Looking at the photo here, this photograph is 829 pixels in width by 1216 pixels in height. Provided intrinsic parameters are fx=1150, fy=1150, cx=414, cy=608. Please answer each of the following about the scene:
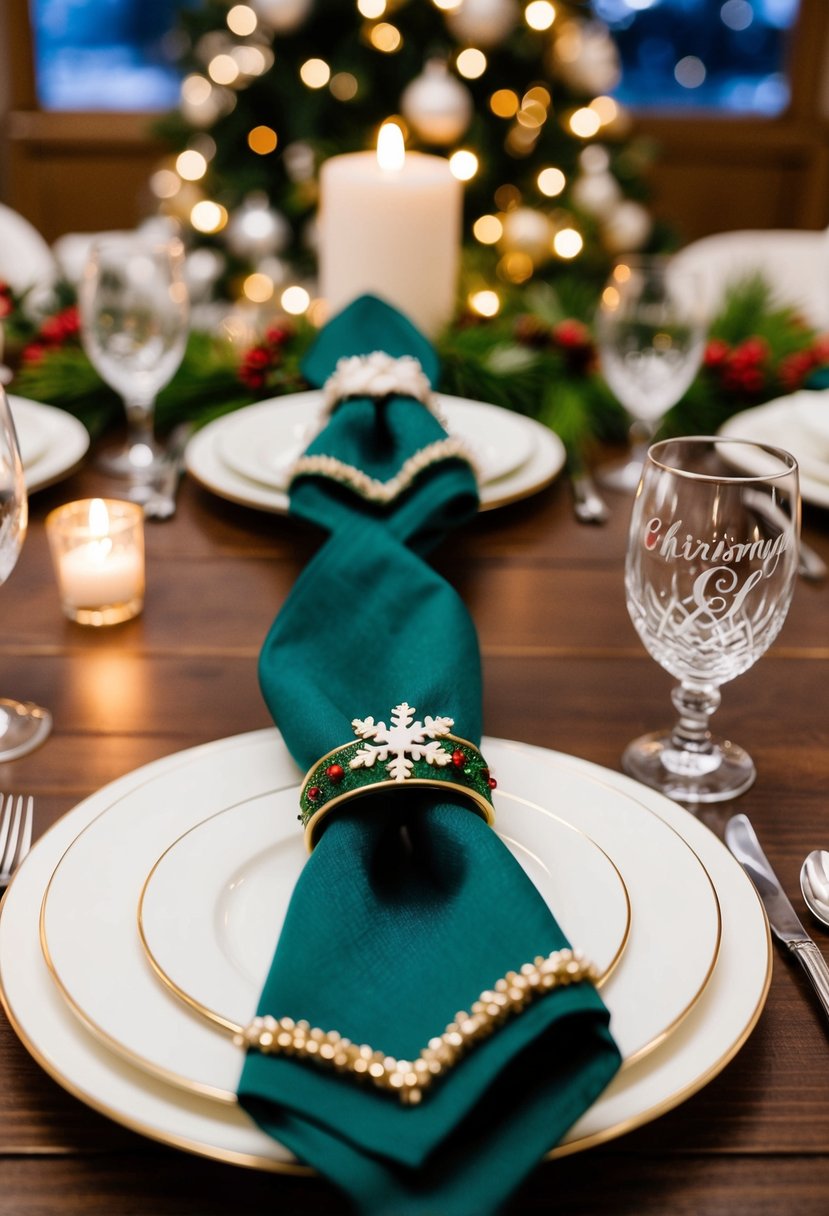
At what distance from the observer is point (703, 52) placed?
365cm

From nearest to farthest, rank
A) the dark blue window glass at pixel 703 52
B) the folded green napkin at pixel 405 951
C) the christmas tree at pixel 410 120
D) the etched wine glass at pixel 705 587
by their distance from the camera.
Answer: the folded green napkin at pixel 405 951, the etched wine glass at pixel 705 587, the christmas tree at pixel 410 120, the dark blue window glass at pixel 703 52

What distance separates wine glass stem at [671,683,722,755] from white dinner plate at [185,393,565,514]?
0.34 metres

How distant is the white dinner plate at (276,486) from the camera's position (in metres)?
1.00

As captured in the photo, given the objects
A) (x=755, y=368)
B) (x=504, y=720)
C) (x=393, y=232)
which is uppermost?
(x=393, y=232)

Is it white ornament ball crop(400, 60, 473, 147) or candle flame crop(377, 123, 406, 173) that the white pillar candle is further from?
white ornament ball crop(400, 60, 473, 147)

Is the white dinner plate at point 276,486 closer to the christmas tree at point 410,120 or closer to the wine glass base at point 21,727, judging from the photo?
the wine glass base at point 21,727

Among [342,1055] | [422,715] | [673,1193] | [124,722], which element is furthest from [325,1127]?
[124,722]

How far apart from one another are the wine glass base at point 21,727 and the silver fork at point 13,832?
49 mm

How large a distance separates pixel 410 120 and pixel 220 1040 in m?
2.31

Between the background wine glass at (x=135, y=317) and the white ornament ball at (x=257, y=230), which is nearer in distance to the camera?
the background wine glass at (x=135, y=317)

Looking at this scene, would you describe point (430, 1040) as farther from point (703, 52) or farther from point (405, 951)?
point (703, 52)

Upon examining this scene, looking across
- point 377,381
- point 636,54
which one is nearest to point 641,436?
point 377,381

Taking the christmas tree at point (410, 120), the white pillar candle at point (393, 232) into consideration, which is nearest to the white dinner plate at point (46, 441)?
the white pillar candle at point (393, 232)

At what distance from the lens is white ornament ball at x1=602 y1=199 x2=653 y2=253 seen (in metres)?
2.67
